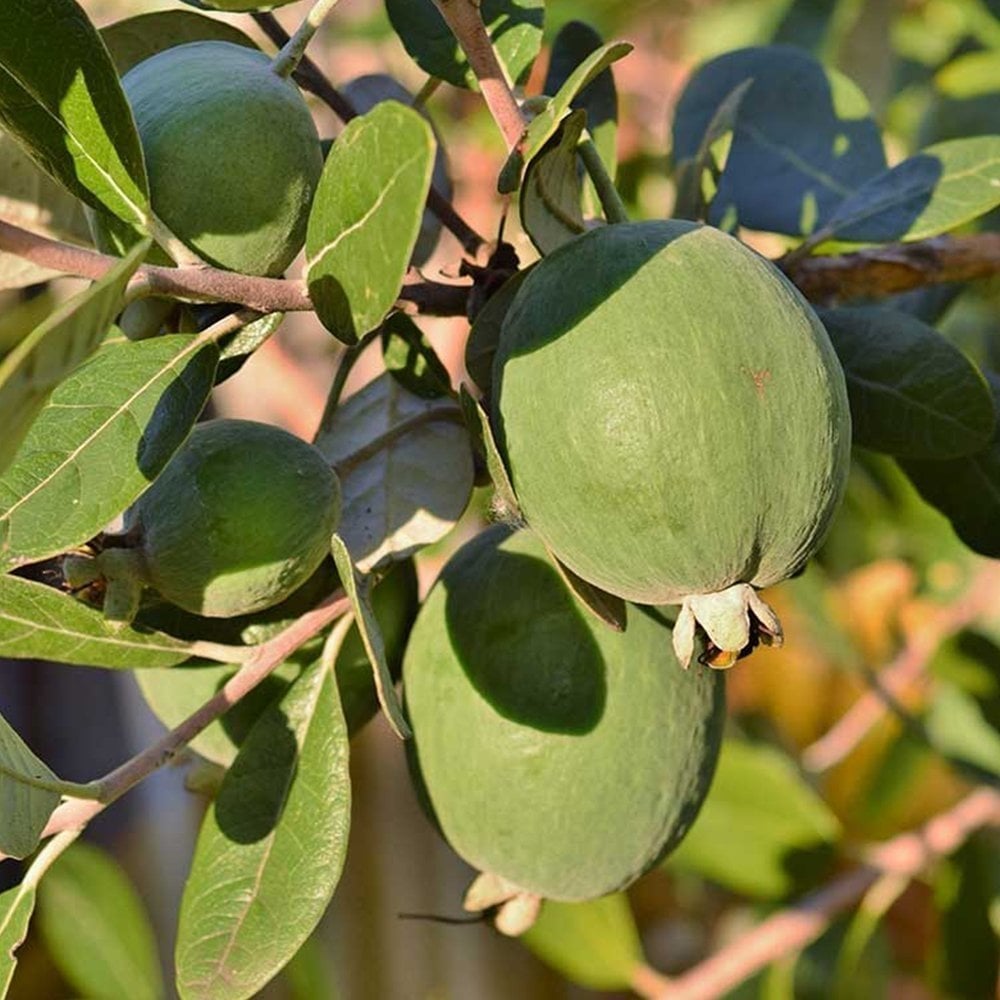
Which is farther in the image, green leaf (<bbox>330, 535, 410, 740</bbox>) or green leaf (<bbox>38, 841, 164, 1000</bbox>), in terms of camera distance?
green leaf (<bbox>38, 841, 164, 1000</bbox>)

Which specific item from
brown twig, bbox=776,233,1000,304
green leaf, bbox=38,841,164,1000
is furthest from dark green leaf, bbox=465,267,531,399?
green leaf, bbox=38,841,164,1000

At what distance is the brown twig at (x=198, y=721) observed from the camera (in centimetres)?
80

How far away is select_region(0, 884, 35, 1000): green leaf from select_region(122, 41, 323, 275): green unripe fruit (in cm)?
37

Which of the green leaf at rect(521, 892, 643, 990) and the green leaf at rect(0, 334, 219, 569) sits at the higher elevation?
the green leaf at rect(0, 334, 219, 569)

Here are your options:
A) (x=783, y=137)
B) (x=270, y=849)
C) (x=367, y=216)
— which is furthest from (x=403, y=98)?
(x=270, y=849)

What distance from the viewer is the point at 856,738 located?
6.36 ft

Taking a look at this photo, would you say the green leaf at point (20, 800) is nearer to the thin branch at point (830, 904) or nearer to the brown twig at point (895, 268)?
the brown twig at point (895, 268)

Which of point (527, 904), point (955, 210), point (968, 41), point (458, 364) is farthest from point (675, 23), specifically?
Answer: point (527, 904)

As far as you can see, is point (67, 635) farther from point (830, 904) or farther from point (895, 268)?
point (830, 904)

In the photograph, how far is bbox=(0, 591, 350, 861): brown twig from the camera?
798 millimetres

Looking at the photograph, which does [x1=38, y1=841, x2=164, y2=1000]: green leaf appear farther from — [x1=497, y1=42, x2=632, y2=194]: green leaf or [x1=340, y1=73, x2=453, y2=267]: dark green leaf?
[x1=497, y1=42, x2=632, y2=194]: green leaf

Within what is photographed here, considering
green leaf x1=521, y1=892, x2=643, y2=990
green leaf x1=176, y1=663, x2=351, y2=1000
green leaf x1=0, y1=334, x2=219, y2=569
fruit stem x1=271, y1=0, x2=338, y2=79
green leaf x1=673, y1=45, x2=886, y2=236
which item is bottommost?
green leaf x1=521, y1=892, x2=643, y2=990

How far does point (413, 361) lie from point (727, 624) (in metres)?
0.31

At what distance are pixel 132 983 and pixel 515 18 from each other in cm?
121
